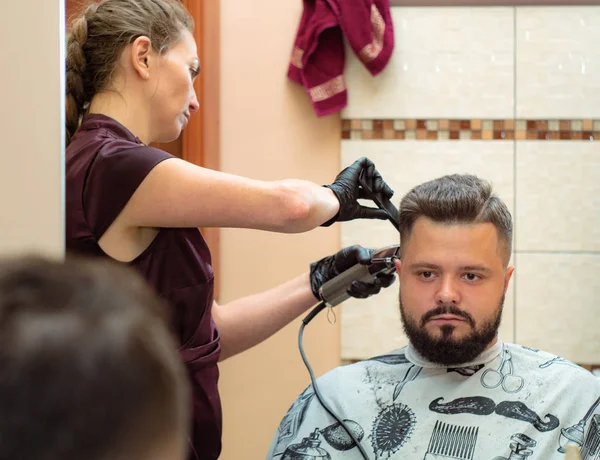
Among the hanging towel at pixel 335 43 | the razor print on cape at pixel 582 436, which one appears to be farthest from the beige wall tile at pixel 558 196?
the razor print on cape at pixel 582 436

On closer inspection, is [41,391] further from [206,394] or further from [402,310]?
[402,310]

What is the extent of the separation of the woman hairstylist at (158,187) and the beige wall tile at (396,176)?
1.11m

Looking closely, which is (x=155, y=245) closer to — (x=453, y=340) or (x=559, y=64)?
(x=453, y=340)

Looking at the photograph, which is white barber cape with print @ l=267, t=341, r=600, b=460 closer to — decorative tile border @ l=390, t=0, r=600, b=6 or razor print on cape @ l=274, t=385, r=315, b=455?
razor print on cape @ l=274, t=385, r=315, b=455

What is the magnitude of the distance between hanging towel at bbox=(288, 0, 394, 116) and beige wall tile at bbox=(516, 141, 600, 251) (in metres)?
0.72

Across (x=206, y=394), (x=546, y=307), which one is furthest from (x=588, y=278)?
(x=206, y=394)

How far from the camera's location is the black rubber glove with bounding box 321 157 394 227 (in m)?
2.02

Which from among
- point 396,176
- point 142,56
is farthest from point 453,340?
point 396,176

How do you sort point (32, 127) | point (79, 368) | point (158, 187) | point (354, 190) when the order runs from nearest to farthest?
point (79, 368) → point (32, 127) → point (158, 187) → point (354, 190)

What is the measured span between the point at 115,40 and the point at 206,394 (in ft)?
2.98

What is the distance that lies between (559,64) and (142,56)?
200cm

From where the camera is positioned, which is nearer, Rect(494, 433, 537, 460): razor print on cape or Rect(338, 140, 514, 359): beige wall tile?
Rect(494, 433, 537, 460): razor print on cape

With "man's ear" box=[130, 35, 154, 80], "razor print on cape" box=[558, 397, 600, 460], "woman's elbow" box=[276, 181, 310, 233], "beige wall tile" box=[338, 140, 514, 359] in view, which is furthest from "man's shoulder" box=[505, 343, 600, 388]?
"man's ear" box=[130, 35, 154, 80]

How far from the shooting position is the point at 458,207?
206 cm
